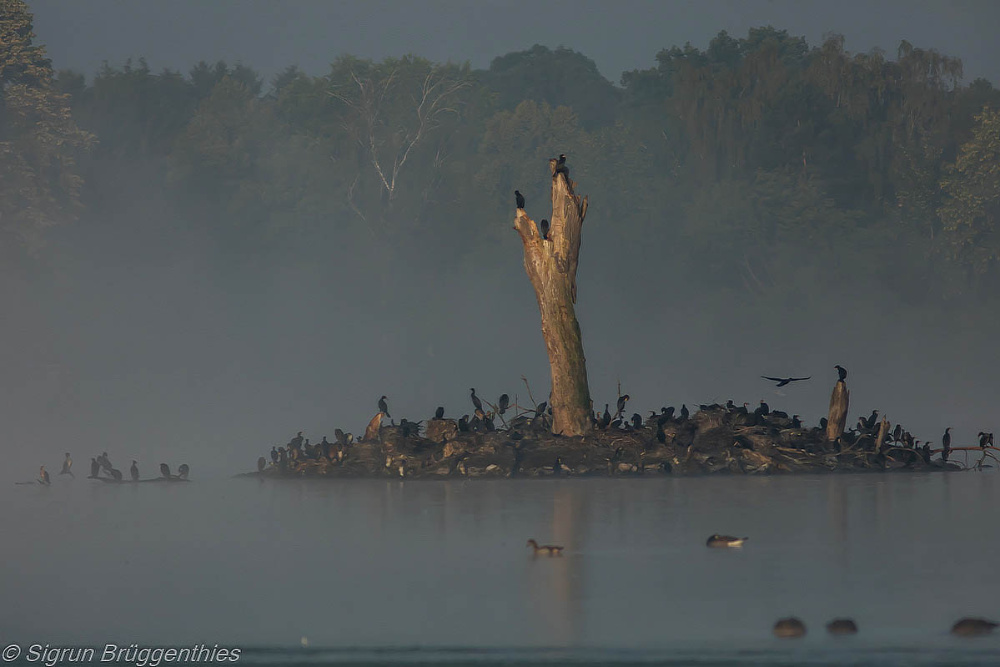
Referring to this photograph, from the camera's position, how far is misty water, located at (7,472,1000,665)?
10.9 metres

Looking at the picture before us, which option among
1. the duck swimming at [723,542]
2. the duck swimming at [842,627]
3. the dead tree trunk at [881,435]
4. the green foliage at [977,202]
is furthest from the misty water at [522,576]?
the green foliage at [977,202]

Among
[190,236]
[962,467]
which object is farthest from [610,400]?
[962,467]

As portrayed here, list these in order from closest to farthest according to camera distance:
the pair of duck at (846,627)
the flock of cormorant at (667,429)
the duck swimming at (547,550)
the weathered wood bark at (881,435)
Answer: the pair of duck at (846,627) → the duck swimming at (547,550) → the weathered wood bark at (881,435) → the flock of cormorant at (667,429)

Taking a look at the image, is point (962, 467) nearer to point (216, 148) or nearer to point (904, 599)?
point (904, 599)

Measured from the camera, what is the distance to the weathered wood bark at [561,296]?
26828 millimetres

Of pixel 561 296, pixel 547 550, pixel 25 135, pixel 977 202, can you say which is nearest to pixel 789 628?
pixel 547 550

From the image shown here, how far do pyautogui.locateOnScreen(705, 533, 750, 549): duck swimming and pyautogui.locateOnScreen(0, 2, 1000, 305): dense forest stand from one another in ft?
156

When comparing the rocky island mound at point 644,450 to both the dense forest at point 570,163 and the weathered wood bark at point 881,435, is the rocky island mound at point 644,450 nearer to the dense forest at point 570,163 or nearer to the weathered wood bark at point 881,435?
the weathered wood bark at point 881,435

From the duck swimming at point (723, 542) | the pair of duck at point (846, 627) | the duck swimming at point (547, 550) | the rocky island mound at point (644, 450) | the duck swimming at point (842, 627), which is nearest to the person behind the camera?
the pair of duck at point (846, 627)

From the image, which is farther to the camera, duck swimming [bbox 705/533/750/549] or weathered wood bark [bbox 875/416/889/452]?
weathered wood bark [bbox 875/416/889/452]

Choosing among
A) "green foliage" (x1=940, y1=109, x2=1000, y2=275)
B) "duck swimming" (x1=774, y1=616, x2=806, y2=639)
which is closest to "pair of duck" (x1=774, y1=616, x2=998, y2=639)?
"duck swimming" (x1=774, y1=616, x2=806, y2=639)

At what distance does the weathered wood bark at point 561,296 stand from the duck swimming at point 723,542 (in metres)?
11.3

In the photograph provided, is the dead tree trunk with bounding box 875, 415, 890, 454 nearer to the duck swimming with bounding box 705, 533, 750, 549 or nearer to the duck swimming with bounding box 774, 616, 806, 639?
the duck swimming with bounding box 705, 533, 750, 549

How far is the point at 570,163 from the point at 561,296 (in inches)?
1796
